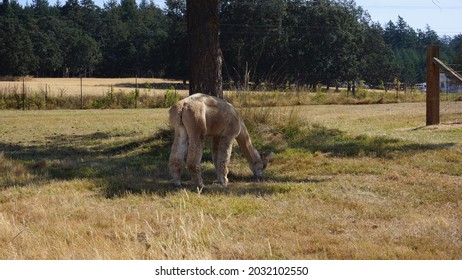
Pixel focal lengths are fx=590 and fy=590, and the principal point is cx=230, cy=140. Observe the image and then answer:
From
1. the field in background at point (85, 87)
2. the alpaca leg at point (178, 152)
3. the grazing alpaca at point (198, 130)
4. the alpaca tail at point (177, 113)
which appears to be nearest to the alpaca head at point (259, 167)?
the grazing alpaca at point (198, 130)

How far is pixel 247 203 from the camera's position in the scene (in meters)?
8.30

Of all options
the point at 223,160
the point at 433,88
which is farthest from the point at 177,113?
the point at 433,88

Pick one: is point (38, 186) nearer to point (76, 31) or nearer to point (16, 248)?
point (16, 248)

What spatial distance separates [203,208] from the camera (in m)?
7.95

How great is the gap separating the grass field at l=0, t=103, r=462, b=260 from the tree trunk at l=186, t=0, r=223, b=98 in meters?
1.77

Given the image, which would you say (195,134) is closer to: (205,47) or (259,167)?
(259,167)

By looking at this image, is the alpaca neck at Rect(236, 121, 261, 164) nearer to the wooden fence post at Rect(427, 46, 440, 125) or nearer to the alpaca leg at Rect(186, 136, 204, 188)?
the alpaca leg at Rect(186, 136, 204, 188)

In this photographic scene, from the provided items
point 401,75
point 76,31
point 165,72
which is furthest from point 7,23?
point 401,75

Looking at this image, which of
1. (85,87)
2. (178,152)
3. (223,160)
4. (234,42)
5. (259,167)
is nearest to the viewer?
(178,152)

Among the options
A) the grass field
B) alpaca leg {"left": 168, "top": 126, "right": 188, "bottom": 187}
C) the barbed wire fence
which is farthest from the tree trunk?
the barbed wire fence

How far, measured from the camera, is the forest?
62.5 meters

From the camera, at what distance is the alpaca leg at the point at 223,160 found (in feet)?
33.2

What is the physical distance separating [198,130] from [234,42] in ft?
165

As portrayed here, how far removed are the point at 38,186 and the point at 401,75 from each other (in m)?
74.3
